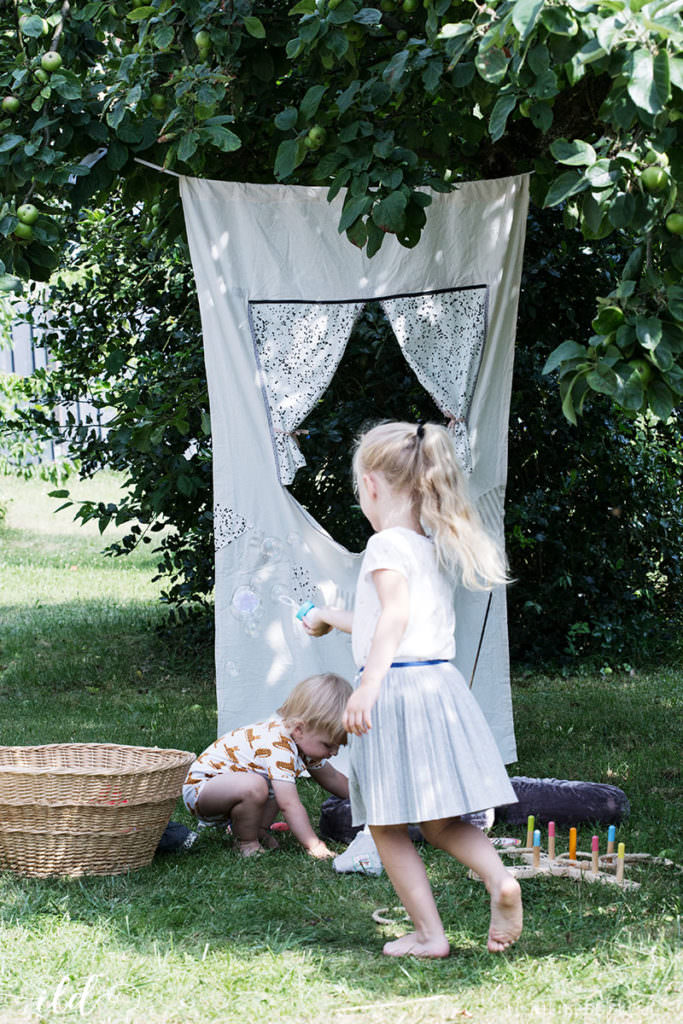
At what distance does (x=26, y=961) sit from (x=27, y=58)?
2.63 metres

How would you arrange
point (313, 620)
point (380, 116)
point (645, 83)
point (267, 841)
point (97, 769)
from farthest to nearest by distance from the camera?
point (380, 116) < point (267, 841) < point (97, 769) < point (313, 620) < point (645, 83)

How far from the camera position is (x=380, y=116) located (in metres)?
3.87

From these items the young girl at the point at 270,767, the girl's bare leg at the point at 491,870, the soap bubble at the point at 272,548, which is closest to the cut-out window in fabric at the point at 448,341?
the soap bubble at the point at 272,548

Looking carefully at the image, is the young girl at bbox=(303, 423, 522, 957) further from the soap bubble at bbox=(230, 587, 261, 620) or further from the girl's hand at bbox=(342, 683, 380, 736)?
the soap bubble at bbox=(230, 587, 261, 620)

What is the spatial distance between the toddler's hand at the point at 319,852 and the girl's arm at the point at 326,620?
943 millimetres

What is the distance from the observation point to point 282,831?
3766 mm

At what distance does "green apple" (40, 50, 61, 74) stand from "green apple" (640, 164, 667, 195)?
187cm

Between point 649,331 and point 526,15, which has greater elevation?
point 526,15

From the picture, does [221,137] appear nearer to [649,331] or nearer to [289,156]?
[289,156]

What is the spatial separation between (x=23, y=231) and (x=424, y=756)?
1.98 m

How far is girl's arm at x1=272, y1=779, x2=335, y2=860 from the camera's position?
3.46 meters

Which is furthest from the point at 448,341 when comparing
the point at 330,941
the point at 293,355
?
the point at 330,941

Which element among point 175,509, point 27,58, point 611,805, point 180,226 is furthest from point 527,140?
point 175,509

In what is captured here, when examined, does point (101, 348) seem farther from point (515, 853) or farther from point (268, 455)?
point (515, 853)
